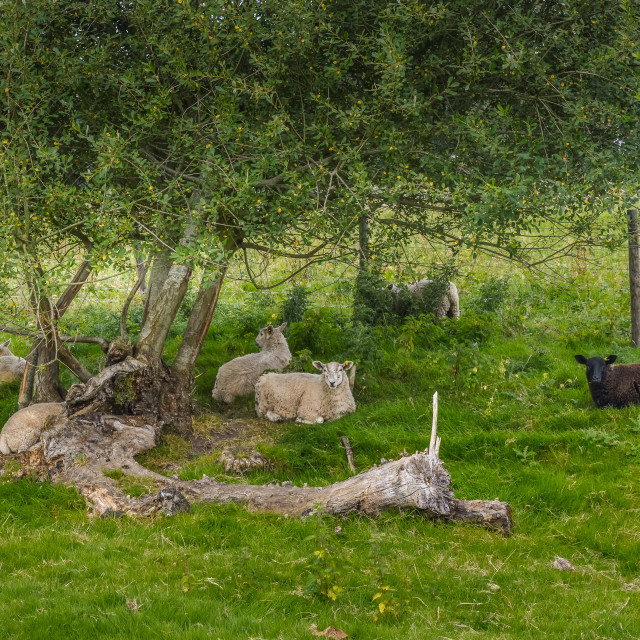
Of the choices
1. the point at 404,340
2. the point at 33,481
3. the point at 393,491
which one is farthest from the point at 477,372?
the point at 33,481

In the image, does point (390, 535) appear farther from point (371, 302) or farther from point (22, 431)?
point (371, 302)

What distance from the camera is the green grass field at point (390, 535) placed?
5250 millimetres

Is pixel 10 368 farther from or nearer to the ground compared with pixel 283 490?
farther from the ground

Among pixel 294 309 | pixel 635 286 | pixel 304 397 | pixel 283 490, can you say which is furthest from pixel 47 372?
pixel 635 286

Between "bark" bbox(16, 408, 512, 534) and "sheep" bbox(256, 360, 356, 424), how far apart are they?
218cm

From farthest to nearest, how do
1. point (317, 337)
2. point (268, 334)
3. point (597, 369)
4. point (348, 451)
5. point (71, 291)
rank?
point (317, 337) < point (268, 334) < point (71, 291) < point (597, 369) < point (348, 451)

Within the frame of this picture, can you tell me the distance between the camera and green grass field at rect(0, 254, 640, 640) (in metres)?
5.25

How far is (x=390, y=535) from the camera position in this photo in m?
6.82

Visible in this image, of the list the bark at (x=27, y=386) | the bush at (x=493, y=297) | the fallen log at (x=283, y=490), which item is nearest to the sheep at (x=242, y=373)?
the fallen log at (x=283, y=490)

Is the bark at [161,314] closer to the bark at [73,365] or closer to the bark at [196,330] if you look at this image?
the bark at [196,330]

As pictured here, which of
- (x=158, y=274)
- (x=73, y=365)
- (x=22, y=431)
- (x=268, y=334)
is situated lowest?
(x=22, y=431)

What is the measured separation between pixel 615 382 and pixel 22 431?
799 centimetres

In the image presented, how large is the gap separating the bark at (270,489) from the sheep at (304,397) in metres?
2.18

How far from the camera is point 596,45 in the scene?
8.91 metres
